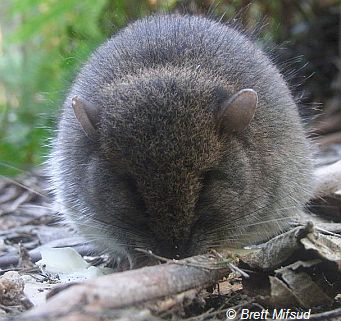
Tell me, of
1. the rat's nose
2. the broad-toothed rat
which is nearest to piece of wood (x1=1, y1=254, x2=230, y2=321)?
the rat's nose

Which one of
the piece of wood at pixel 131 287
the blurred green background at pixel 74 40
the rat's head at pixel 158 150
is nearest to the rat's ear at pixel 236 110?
the rat's head at pixel 158 150

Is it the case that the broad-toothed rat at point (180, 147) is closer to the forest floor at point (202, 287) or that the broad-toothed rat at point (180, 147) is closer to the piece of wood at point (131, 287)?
the forest floor at point (202, 287)

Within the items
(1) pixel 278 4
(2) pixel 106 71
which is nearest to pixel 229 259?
(2) pixel 106 71

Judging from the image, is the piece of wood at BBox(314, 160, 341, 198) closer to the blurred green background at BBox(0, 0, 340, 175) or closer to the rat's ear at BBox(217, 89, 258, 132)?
the rat's ear at BBox(217, 89, 258, 132)

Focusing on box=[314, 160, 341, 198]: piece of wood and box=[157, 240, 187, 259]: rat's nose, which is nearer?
box=[157, 240, 187, 259]: rat's nose

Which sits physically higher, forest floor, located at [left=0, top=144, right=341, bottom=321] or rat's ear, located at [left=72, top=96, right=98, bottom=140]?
rat's ear, located at [left=72, top=96, right=98, bottom=140]

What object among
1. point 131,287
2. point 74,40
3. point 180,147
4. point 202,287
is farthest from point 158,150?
point 74,40
